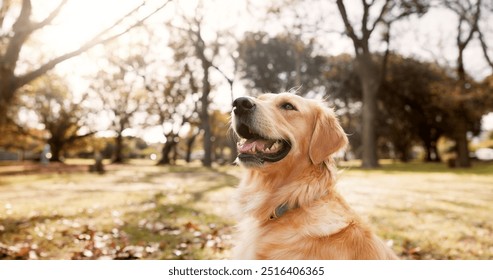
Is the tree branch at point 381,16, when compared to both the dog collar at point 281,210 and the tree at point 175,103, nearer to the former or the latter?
the tree at point 175,103

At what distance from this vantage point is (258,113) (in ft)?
8.90

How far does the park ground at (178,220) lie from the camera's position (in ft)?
13.1

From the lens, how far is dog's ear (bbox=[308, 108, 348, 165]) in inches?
106

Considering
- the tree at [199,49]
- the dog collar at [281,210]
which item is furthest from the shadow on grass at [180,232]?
the tree at [199,49]

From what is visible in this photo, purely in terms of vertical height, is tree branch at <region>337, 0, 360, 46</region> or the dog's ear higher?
tree branch at <region>337, 0, 360, 46</region>

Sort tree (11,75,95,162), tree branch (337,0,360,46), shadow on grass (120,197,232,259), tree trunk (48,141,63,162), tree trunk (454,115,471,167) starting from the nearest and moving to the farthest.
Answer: shadow on grass (120,197,232,259) < tree (11,75,95,162) < tree branch (337,0,360,46) < tree trunk (48,141,63,162) < tree trunk (454,115,471,167)

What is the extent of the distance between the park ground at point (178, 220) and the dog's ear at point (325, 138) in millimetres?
200

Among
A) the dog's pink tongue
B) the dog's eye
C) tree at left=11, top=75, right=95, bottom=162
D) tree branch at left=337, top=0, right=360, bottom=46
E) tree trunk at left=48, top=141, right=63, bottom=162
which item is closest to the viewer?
the dog's pink tongue

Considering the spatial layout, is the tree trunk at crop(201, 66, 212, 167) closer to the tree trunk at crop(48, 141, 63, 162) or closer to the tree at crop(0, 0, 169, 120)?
the tree trunk at crop(48, 141, 63, 162)

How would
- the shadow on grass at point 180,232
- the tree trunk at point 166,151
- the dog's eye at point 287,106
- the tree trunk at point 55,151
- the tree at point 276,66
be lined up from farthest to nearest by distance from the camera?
the tree trunk at point 166,151 → the tree at point 276,66 → the tree trunk at point 55,151 → the shadow on grass at point 180,232 → the dog's eye at point 287,106

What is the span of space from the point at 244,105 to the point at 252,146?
1.04ft

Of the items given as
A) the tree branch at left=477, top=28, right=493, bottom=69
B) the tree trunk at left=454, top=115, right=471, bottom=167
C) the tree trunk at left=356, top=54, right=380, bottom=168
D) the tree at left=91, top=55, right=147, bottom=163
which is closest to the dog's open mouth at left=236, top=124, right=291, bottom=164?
the tree at left=91, top=55, right=147, bottom=163
